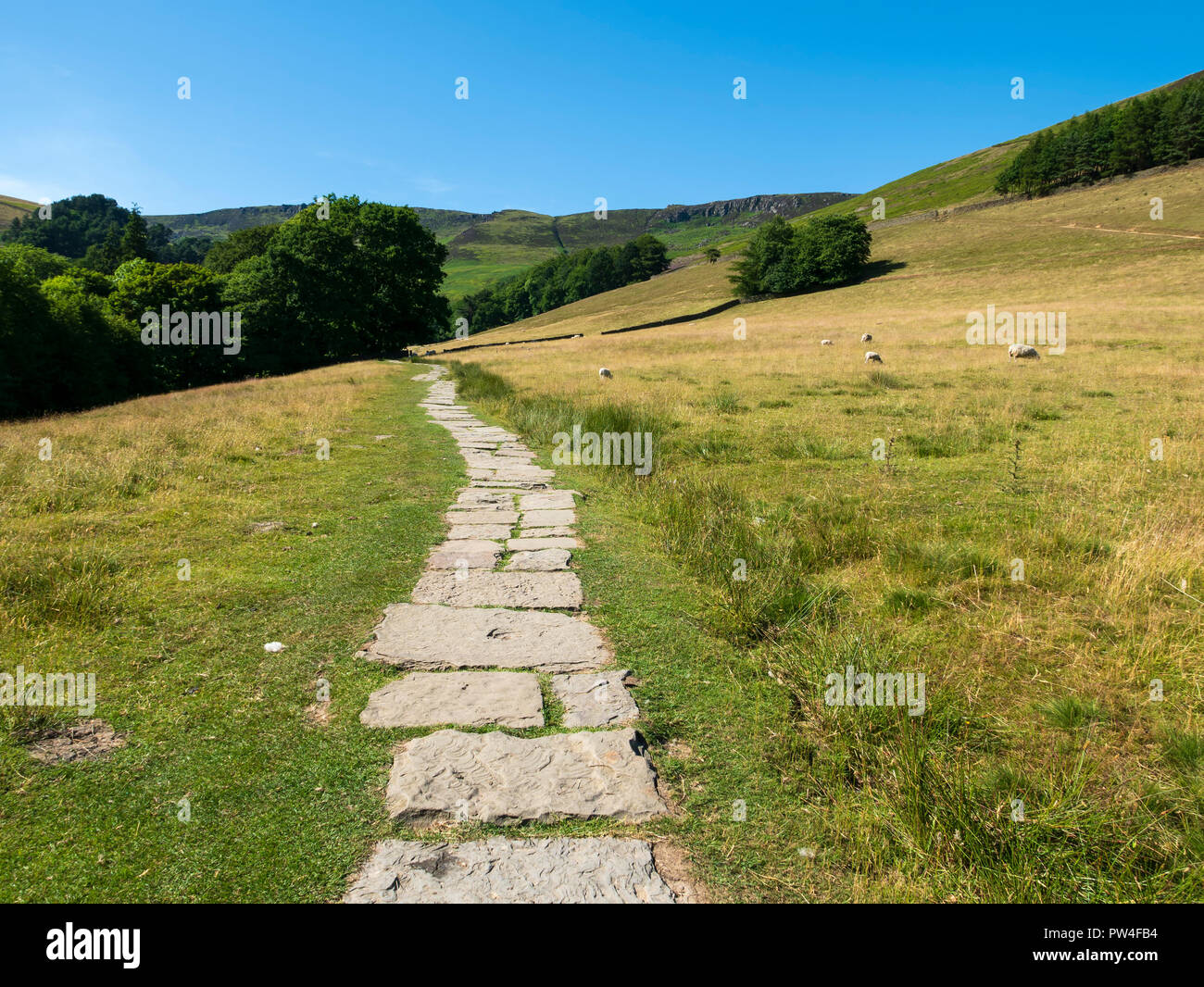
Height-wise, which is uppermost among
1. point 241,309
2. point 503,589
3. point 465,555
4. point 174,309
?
point 174,309

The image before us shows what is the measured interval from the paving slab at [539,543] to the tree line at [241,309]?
3457 cm

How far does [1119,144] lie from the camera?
73000 mm

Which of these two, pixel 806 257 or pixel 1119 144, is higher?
pixel 1119 144

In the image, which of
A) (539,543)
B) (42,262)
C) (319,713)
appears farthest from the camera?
(42,262)

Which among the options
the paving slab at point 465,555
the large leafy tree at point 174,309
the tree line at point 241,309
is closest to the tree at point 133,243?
the tree line at point 241,309

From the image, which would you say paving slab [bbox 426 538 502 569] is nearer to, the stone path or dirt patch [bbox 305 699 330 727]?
the stone path

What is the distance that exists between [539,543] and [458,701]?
2697mm

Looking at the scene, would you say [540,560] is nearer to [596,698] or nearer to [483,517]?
[483,517]

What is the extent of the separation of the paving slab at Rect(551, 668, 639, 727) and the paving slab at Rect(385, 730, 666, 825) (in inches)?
5.1

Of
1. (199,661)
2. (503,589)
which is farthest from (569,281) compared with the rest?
(199,661)

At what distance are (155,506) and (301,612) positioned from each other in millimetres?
3131

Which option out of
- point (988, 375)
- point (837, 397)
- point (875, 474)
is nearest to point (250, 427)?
point (875, 474)

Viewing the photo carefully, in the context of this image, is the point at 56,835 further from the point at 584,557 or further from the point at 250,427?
the point at 250,427

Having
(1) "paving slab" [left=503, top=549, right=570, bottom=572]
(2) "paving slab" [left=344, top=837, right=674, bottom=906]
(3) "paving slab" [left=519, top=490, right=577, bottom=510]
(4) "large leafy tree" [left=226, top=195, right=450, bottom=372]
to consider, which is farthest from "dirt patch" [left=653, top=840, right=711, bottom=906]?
(4) "large leafy tree" [left=226, top=195, right=450, bottom=372]
